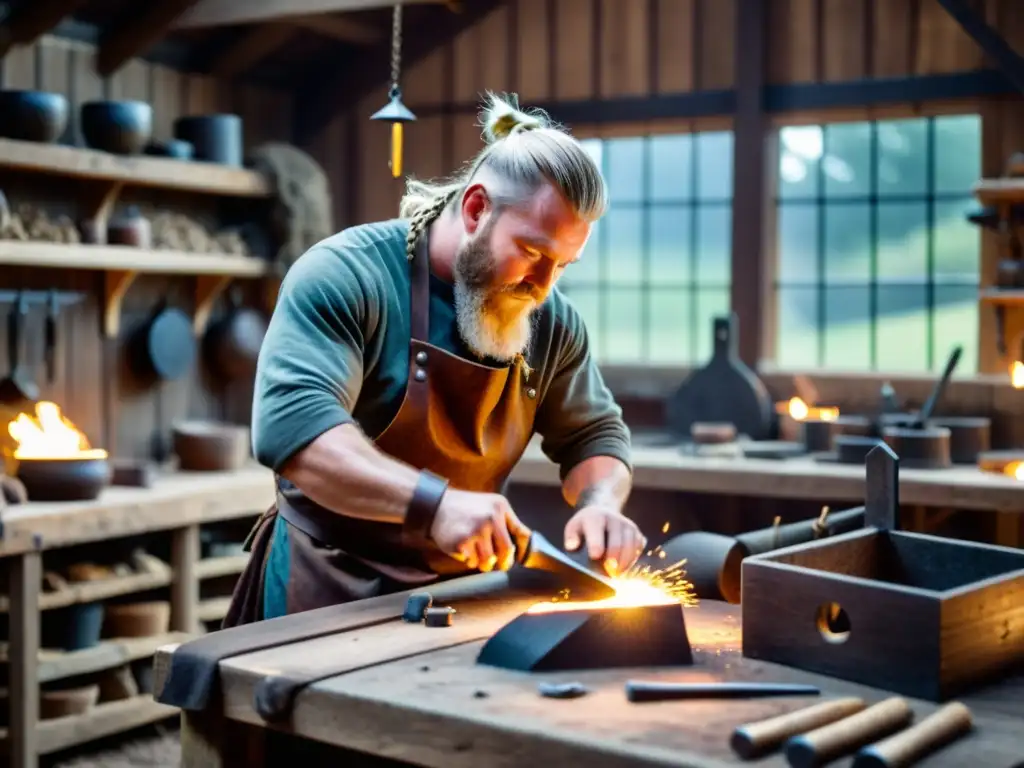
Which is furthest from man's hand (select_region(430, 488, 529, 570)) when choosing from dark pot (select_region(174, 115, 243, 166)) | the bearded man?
dark pot (select_region(174, 115, 243, 166))

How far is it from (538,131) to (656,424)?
374cm

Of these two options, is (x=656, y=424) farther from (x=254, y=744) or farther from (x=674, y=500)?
(x=254, y=744)

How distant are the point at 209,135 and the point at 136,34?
54 cm

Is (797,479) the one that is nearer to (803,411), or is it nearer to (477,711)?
(803,411)

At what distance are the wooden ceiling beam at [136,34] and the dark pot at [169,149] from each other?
36 centimetres

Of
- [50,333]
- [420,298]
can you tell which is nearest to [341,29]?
[50,333]

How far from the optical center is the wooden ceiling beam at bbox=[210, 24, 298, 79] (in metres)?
6.31

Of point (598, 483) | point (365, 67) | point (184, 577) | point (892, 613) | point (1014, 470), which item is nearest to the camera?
point (892, 613)

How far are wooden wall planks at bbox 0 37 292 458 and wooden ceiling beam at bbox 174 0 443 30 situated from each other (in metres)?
0.38

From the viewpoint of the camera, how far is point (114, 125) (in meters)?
5.42

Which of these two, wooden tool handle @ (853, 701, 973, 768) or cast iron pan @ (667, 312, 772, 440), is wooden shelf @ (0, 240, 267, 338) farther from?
wooden tool handle @ (853, 701, 973, 768)

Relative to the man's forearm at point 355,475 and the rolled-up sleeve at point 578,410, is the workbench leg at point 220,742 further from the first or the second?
the rolled-up sleeve at point 578,410

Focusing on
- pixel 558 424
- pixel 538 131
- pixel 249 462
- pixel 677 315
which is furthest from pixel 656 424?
pixel 538 131

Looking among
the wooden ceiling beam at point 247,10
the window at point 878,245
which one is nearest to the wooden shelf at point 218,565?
the wooden ceiling beam at point 247,10
